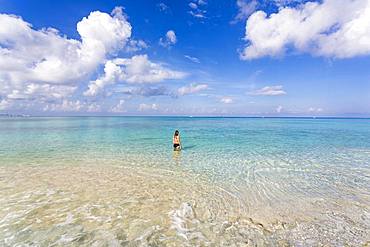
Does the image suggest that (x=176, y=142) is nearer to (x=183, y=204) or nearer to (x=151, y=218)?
(x=183, y=204)

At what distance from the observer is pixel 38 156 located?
55.6ft

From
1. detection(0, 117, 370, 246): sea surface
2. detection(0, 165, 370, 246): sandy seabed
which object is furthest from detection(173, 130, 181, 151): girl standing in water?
detection(0, 165, 370, 246): sandy seabed

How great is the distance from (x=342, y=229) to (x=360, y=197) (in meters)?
3.72

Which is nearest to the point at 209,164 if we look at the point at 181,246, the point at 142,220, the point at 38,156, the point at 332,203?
the point at 332,203

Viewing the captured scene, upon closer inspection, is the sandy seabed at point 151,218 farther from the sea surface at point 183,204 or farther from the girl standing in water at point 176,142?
the girl standing in water at point 176,142

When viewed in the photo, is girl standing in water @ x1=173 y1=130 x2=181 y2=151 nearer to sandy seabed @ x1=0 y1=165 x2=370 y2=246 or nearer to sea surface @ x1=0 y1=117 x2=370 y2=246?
sea surface @ x1=0 y1=117 x2=370 y2=246

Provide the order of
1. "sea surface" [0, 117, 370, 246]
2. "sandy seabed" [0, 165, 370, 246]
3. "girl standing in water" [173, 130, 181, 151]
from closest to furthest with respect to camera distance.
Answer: "sandy seabed" [0, 165, 370, 246], "sea surface" [0, 117, 370, 246], "girl standing in water" [173, 130, 181, 151]

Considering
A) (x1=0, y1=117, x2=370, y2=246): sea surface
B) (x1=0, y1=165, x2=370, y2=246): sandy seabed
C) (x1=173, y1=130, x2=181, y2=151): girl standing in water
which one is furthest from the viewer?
(x1=173, y1=130, x2=181, y2=151): girl standing in water

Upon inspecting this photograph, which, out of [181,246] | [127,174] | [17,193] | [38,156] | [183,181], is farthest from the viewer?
[38,156]

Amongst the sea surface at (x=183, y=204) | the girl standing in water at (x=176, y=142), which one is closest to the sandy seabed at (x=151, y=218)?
the sea surface at (x=183, y=204)

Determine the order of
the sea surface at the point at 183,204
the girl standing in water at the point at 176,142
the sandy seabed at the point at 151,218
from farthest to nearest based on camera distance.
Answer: the girl standing in water at the point at 176,142 → the sea surface at the point at 183,204 → the sandy seabed at the point at 151,218

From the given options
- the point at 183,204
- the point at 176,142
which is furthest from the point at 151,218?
the point at 176,142

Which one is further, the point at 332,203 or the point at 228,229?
the point at 332,203

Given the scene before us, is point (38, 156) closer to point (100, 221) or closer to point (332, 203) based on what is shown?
point (100, 221)
